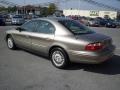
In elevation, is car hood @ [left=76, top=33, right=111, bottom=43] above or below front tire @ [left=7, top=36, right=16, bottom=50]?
above

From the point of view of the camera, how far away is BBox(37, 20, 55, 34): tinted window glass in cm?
660

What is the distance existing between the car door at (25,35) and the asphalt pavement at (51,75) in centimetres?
57

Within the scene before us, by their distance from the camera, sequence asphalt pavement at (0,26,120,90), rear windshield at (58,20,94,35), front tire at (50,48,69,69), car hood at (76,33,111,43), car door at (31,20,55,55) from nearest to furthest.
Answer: asphalt pavement at (0,26,120,90)
car hood at (76,33,111,43)
front tire at (50,48,69,69)
rear windshield at (58,20,94,35)
car door at (31,20,55,55)

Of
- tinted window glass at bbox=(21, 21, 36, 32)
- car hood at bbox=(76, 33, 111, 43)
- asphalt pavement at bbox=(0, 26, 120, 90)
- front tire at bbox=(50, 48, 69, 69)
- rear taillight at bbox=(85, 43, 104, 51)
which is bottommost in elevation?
asphalt pavement at bbox=(0, 26, 120, 90)

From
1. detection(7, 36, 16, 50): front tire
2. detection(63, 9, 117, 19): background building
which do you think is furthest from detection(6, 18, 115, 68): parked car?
detection(63, 9, 117, 19): background building

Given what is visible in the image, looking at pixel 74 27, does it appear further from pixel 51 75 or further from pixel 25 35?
pixel 25 35

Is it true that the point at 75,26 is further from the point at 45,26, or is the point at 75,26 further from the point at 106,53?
the point at 106,53

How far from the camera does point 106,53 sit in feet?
20.0

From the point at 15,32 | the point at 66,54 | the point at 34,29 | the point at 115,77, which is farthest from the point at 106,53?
the point at 15,32

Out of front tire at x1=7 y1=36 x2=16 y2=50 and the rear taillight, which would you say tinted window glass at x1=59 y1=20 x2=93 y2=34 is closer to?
the rear taillight

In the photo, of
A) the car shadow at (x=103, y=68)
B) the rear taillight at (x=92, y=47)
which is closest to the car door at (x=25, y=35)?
the car shadow at (x=103, y=68)

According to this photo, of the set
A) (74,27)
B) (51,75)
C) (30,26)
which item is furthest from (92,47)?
(30,26)

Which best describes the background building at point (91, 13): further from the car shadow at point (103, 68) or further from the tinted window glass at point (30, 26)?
the car shadow at point (103, 68)

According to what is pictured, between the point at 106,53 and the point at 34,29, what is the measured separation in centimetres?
270
